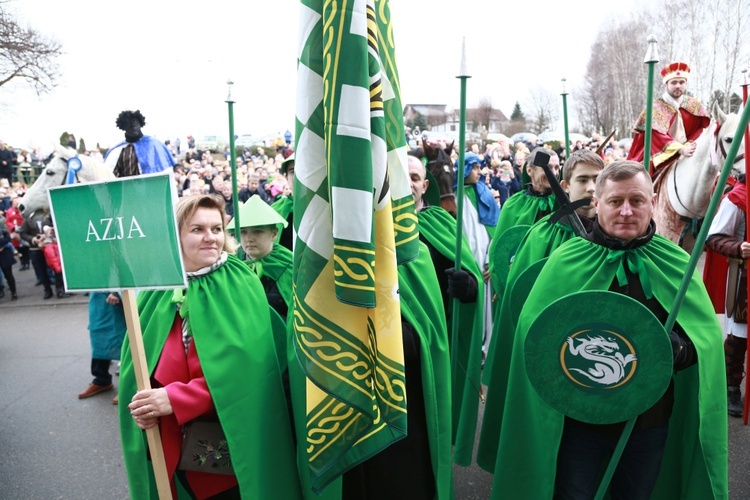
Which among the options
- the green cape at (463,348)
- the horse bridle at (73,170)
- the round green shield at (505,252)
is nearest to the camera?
the green cape at (463,348)

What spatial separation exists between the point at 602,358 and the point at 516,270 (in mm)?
1519

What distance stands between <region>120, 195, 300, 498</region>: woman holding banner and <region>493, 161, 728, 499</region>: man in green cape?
105 cm

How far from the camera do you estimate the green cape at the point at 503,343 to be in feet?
10.2

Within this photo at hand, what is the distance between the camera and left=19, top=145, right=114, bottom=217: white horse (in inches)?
181

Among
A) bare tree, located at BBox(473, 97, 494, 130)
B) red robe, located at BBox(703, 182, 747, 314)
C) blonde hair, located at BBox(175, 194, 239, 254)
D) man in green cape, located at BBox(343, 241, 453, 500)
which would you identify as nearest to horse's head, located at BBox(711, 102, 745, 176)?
red robe, located at BBox(703, 182, 747, 314)

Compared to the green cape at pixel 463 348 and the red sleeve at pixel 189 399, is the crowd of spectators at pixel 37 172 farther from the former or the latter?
the red sleeve at pixel 189 399

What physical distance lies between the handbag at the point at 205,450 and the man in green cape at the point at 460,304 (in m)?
1.53

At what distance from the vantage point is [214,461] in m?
2.24

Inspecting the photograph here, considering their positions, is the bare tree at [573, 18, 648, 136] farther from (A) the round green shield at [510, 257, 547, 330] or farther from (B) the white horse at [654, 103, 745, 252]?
(A) the round green shield at [510, 257, 547, 330]

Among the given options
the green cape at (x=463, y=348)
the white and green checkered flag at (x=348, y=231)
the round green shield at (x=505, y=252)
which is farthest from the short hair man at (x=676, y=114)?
the white and green checkered flag at (x=348, y=231)

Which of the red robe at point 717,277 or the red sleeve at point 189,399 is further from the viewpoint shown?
the red robe at point 717,277

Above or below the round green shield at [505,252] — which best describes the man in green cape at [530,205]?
above

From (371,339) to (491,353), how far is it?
5.69ft

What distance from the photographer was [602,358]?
2.02 meters
